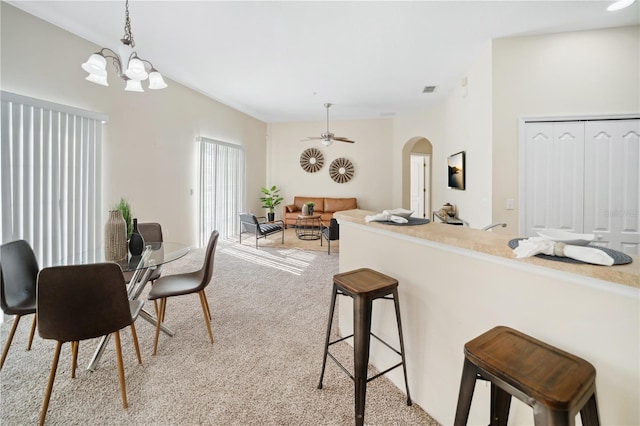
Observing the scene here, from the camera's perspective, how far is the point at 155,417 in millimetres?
1556

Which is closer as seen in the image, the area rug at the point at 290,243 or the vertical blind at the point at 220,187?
the vertical blind at the point at 220,187

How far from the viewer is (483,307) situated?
1.29 meters

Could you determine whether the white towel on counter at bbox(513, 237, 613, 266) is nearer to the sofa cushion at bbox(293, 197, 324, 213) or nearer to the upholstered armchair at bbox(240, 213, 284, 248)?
Result: the upholstered armchair at bbox(240, 213, 284, 248)

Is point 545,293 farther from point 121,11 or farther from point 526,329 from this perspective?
point 121,11

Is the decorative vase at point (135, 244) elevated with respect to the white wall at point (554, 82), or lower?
lower

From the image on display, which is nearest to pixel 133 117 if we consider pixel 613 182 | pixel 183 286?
pixel 183 286

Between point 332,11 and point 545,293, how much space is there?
112 inches

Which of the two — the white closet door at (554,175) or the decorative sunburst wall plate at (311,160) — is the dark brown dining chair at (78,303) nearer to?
the white closet door at (554,175)

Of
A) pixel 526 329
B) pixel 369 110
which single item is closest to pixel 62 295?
pixel 526 329

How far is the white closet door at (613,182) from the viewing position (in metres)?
2.86

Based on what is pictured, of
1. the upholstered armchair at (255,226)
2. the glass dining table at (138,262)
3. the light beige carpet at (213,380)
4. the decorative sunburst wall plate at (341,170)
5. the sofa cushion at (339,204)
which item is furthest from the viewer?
the decorative sunburst wall plate at (341,170)

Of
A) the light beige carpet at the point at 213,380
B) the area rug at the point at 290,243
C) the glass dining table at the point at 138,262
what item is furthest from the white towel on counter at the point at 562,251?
the area rug at the point at 290,243

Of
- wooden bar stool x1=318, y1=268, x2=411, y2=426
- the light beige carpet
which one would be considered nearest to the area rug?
the light beige carpet

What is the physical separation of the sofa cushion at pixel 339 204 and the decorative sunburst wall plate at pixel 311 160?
99 cm
